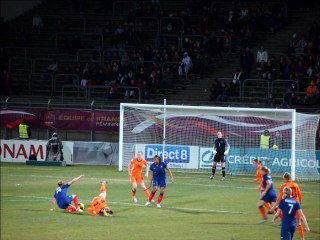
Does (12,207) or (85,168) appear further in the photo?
(85,168)

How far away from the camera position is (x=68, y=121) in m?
41.0

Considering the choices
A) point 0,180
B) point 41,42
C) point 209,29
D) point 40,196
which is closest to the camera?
point 40,196

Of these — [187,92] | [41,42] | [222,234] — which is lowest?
[222,234]

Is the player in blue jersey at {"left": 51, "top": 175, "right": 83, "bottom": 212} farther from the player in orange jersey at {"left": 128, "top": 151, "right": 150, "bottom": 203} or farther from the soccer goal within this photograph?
the soccer goal

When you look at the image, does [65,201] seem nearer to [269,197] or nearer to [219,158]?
[269,197]

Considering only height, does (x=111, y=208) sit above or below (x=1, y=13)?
below

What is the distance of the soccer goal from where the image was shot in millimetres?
36281

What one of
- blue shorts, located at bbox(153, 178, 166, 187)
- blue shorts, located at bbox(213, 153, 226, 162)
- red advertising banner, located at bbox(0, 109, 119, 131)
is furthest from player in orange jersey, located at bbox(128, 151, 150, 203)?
red advertising banner, located at bbox(0, 109, 119, 131)

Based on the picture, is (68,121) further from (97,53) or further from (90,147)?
(97,53)

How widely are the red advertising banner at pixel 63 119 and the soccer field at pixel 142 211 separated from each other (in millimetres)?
3633

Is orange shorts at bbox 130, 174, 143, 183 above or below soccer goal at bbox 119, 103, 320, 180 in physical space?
below

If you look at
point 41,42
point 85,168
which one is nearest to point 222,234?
point 85,168

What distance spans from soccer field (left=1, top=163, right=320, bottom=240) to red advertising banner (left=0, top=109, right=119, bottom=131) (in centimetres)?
363

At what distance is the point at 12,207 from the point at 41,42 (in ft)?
84.9
